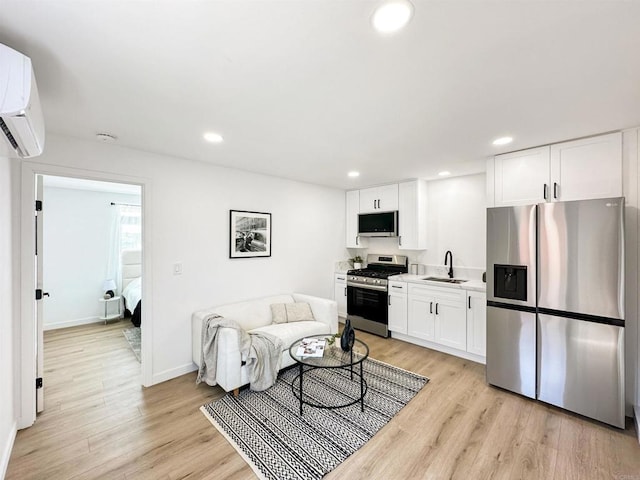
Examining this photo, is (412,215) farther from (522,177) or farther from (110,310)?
(110,310)

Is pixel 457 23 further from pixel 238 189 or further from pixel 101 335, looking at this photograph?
pixel 101 335

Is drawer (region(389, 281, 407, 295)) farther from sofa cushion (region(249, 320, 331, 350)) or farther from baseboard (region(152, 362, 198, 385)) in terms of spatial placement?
baseboard (region(152, 362, 198, 385))

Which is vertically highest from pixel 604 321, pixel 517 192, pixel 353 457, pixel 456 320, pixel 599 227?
pixel 517 192

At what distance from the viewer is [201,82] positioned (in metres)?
1.61

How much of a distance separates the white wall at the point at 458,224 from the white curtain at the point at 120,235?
17.0ft

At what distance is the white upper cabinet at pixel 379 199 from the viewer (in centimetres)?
448

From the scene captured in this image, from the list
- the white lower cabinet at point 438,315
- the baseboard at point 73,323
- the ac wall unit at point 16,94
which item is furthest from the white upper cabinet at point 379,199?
the baseboard at point 73,323

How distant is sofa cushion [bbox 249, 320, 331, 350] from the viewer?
10.1 ft

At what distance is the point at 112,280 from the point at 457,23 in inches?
240

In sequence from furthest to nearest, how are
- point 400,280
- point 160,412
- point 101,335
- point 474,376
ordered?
point 101,335 → point 400,280 → point 474,376 → point 160,412

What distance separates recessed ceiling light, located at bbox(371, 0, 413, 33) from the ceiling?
0.03 meters

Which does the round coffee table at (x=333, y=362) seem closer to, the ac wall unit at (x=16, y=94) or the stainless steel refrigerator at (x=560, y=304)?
the stainless steel refrigerator at (x=560, y=304)

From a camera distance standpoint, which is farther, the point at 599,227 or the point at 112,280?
the point at 112,280

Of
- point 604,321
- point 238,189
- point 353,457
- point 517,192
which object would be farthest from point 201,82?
point 604,321
